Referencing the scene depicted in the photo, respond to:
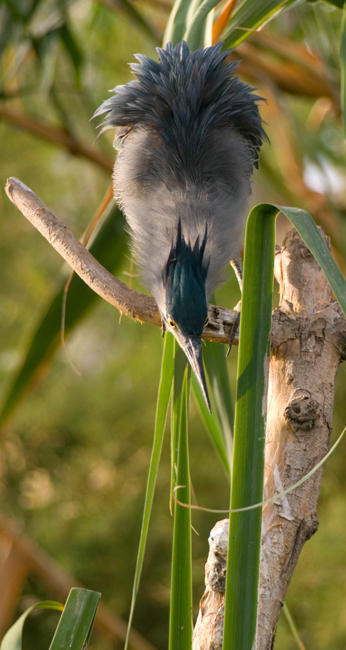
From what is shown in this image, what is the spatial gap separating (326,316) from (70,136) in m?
1.40

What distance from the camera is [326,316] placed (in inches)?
25.4

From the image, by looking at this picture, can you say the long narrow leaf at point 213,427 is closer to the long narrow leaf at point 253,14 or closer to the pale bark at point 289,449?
the pale bark at point 289,449

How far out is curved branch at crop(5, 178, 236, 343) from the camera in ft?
2.31

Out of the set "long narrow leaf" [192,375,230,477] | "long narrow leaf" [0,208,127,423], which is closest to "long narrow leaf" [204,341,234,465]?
"long narrow leaf" [192,375,230,477]

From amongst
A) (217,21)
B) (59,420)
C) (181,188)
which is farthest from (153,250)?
(59,420)

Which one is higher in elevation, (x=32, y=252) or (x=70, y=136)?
(x=70, y=136)

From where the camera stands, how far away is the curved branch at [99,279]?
705 mm

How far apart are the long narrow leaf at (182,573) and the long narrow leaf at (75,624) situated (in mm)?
71

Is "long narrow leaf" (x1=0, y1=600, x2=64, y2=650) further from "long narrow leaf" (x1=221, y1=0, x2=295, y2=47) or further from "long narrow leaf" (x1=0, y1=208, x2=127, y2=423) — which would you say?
"long narrow leaf" (x1=221, y1=0, x2=295, y2=47)

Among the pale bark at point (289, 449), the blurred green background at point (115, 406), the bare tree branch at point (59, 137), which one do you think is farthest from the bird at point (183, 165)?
the bare tree branch at point (59, 137)

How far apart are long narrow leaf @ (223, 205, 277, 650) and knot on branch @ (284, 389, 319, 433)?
82mm

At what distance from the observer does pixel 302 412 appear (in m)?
0.60

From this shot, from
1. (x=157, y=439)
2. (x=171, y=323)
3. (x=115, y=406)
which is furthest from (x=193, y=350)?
(x=115, y=406)

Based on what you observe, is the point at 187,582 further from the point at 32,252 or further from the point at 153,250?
the point at 32,252
